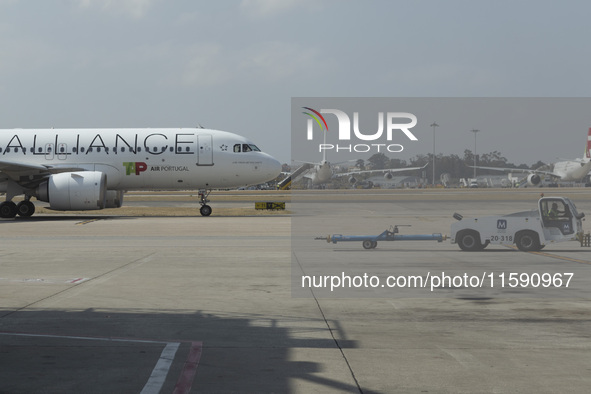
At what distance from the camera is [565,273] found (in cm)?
1716

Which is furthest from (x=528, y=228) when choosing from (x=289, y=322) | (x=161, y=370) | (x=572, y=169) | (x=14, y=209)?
(x=14, y=209)

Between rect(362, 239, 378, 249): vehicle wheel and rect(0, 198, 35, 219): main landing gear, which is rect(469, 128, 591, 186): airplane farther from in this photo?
rect(0, 198, 35, 219): main landing gear

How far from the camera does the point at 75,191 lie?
131 ft

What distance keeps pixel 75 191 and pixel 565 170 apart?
2794cm

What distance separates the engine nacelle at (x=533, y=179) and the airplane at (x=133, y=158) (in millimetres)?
24904

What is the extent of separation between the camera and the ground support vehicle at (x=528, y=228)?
65.6 feet

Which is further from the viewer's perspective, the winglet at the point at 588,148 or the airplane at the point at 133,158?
the airplane at the point at 133,158

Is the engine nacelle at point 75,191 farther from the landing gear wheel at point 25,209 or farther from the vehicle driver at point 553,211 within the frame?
the vehicle driver at point 553,211

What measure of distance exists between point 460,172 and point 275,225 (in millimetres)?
18311

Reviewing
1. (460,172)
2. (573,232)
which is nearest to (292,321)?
(460,172)

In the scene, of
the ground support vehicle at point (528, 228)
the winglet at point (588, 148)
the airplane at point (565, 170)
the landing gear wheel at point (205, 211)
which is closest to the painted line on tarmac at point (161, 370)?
the airplane at point (565, 170)

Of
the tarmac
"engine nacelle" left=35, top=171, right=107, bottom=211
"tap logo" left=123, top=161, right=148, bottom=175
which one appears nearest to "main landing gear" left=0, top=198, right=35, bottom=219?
"engine nacelle" left=35, top=171, right=107, bottom=211

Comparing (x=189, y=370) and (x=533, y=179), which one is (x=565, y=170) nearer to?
(x=533, y=179)

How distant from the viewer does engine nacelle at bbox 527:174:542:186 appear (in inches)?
748
